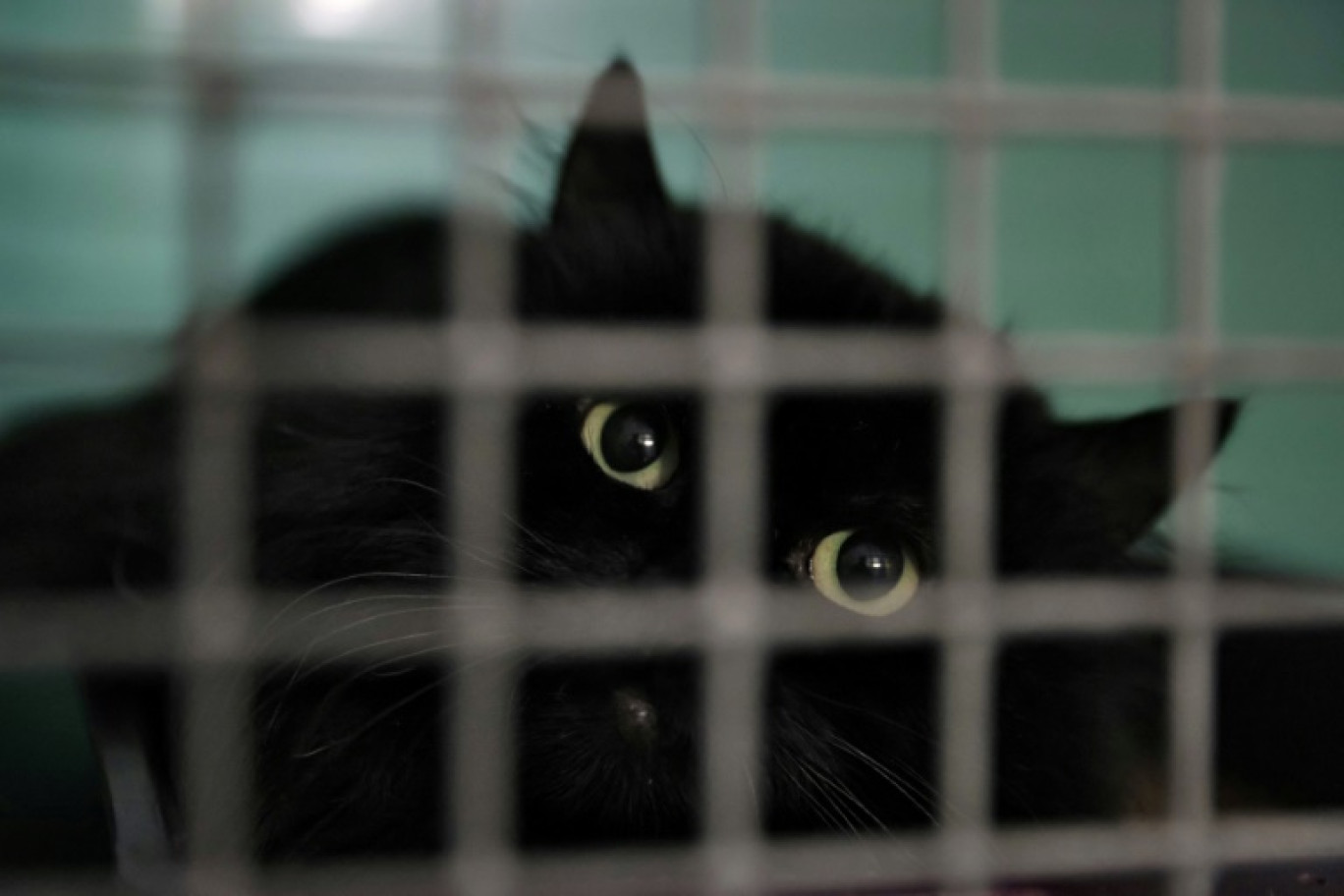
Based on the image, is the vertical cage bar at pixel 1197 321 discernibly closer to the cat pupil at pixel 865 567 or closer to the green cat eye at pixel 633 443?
the cat pupil at pixel 865 567

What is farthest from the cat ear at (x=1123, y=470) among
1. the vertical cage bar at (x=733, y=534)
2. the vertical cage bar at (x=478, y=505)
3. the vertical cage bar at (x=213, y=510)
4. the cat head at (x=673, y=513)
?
the vertical cage bar at (x=213, y=510)

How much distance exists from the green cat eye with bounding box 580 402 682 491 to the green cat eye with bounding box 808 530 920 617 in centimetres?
11

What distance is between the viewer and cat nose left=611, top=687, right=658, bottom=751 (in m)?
0.70

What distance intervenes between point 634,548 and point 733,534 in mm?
106

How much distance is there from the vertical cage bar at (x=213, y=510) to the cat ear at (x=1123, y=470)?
1.74 feet

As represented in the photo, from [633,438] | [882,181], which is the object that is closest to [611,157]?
[633,438]

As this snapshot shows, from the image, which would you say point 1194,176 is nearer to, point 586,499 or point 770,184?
point 586,499

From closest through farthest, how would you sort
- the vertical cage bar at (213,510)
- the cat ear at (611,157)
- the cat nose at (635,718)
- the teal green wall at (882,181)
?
the vertical cage bar at (213,510) → the cat nose at (635,718) → the cat ear at (611,157) → the teal green wall at (882,181)

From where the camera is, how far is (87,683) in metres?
0.67

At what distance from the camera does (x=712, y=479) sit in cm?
66

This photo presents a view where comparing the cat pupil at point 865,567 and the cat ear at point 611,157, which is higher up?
the cat ear at point 611,157

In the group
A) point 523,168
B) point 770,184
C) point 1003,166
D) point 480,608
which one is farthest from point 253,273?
point 1003,166

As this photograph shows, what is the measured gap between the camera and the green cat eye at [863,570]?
76cm

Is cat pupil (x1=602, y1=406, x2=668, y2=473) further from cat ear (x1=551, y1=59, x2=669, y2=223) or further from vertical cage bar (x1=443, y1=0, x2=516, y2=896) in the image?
cat ear (x1=551, y1=59, x2=669, y2=223)
